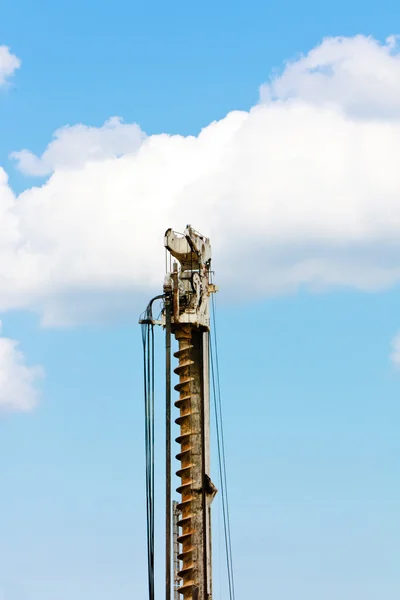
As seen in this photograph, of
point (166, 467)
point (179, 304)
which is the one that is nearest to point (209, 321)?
point (179, 304)

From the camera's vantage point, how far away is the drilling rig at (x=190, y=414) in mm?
61906

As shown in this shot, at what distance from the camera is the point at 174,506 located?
204ft

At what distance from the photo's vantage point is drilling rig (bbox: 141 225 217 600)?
6191 cm

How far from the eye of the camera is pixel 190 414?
62875 mm

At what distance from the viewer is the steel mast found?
6203cm

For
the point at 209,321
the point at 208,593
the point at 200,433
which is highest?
the point at 209,321

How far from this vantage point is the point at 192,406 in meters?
63.1

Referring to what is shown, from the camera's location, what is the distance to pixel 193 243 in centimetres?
6456

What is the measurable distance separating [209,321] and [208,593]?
32.0ft

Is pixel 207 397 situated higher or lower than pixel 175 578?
higher

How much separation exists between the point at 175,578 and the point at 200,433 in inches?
202

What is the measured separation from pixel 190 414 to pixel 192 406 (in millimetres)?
353

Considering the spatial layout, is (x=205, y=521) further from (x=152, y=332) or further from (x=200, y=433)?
(x=152, y=332)

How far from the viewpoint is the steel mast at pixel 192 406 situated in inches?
2442
